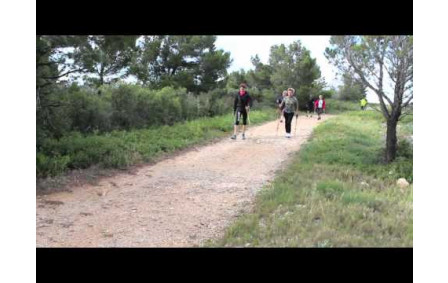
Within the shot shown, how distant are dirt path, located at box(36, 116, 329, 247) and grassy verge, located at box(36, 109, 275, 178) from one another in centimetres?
65

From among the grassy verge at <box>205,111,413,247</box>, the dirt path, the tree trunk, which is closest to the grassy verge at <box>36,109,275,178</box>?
the dirt path

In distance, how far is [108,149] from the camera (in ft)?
29.7

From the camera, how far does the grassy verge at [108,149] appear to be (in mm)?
7324

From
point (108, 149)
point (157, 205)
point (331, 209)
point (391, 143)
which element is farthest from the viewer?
point (108, 149)

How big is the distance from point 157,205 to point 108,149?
3550mm

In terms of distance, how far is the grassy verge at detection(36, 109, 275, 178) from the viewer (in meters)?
7.32

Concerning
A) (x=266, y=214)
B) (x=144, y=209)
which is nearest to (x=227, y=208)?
(x=266, y=214)

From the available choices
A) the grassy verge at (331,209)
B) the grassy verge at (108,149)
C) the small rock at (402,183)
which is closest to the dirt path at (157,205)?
the grassy verge at (331,209)

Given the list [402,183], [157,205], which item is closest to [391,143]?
[402,183]

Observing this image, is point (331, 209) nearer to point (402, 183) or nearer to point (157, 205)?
point (402, 183)

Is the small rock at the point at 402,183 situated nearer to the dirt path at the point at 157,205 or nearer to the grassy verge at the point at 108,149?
the dirt path at the point at 157,205

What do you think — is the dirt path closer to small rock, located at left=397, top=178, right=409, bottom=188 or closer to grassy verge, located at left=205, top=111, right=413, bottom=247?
grassy verge, located at left=205, top=111, right=413, bottom=247

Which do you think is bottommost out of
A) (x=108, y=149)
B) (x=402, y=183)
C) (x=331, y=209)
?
(x=331, y=209)
